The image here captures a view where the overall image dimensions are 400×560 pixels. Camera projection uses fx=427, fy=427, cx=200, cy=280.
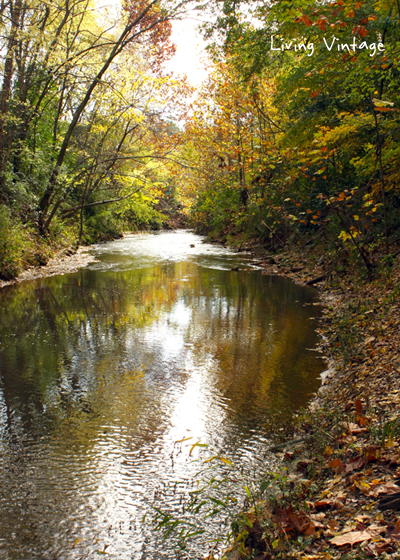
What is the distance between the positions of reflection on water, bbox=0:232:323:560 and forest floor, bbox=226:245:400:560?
0.41 metres

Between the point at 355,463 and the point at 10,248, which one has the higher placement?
the point at 10,248

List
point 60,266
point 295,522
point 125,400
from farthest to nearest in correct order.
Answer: point 60,266
point 125,400
point 295,522

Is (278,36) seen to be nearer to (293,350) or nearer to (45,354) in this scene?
(293,350)

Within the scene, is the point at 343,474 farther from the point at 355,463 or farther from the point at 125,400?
the point at 125,400

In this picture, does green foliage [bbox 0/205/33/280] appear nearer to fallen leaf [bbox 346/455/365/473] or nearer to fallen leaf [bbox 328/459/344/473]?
fallen leaf [bbox 328/459/344/473]

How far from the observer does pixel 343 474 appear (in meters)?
3.33

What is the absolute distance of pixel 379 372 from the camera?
5.07 meters

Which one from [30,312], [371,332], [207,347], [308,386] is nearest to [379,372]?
[308,386]

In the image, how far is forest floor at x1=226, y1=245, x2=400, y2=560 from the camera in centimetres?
260

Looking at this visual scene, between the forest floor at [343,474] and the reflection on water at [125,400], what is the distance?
41cm

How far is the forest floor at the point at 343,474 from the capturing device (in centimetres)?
260

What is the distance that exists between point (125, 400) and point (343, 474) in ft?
10.0

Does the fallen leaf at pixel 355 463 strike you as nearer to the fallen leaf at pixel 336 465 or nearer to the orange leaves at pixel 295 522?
the fallen leaf at pixel 336 465

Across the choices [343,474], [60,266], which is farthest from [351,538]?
[60,266]
